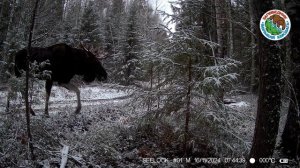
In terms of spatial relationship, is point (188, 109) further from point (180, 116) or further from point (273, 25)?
point (273, 25)

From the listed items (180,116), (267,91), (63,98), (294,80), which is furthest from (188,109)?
(63,98)

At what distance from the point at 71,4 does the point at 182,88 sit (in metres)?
38.1

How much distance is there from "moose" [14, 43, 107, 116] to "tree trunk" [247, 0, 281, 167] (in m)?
6.60

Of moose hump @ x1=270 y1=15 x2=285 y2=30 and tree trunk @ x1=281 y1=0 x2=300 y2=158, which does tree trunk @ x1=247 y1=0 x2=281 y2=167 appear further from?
tree trunk @ x1=281 y1=0 x2=300 y2=158

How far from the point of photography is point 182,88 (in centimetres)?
664

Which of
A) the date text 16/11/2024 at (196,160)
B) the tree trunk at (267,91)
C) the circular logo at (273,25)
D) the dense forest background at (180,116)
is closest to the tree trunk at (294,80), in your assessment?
the dense forest background at (180,116)

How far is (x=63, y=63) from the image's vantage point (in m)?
9.32

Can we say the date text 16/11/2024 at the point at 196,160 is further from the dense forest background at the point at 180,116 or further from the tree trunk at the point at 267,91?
the tree trunk at the point at 267,91

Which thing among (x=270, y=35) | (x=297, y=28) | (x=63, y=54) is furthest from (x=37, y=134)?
(x=297, y=28)

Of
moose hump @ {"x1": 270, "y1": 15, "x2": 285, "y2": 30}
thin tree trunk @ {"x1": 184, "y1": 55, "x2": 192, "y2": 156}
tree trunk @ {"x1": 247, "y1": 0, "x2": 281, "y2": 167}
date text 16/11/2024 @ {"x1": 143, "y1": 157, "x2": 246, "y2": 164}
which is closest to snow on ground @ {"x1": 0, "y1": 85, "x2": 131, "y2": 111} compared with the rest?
thin tree trunk @ {"x1": 184, "y1": 55, "x2": 192, "y2": 156}

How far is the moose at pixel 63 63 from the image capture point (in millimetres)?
9062

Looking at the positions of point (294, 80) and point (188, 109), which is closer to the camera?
point (188, 109)

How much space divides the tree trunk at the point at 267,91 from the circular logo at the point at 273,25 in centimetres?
8

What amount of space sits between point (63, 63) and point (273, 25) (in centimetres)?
683
